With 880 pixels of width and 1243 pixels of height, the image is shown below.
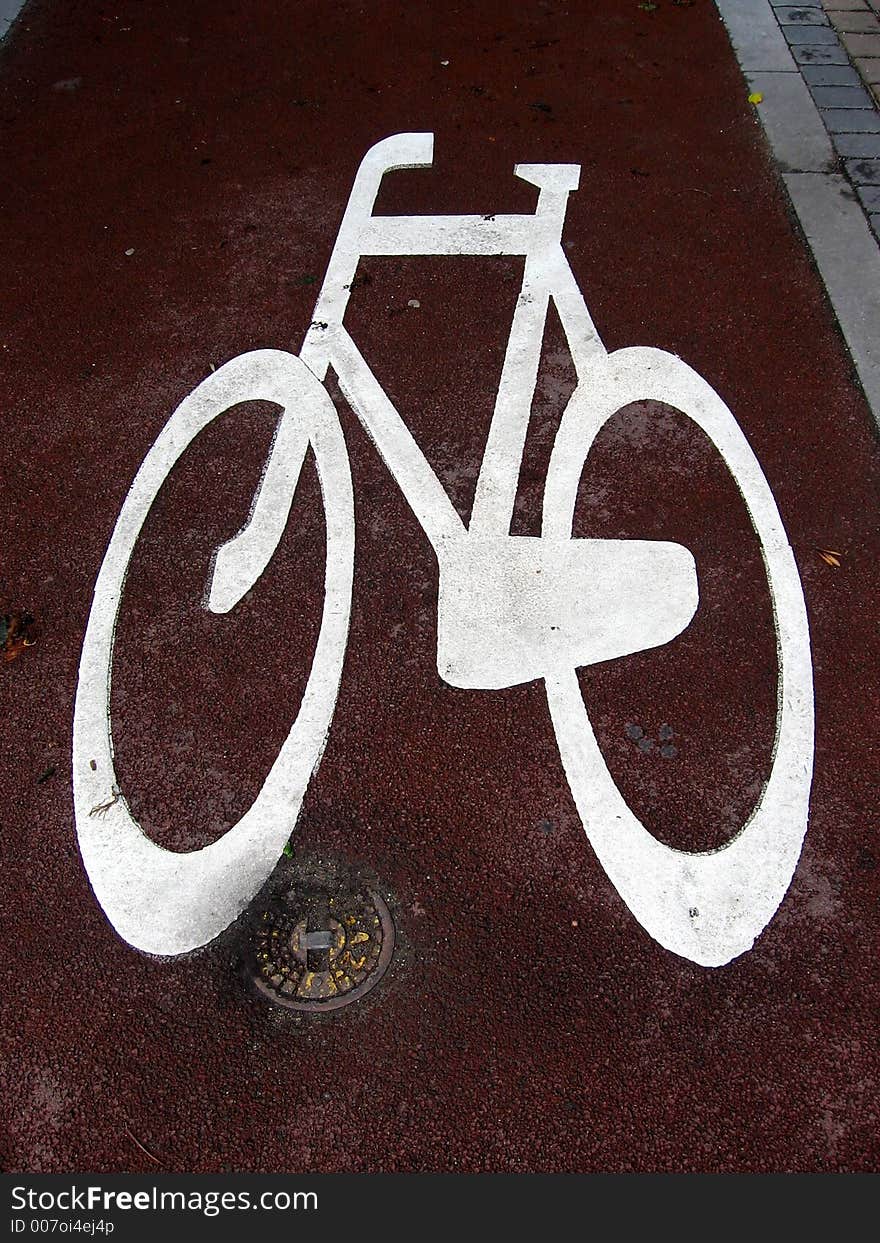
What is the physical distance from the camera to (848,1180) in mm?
2732

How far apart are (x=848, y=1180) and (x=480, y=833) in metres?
1.57

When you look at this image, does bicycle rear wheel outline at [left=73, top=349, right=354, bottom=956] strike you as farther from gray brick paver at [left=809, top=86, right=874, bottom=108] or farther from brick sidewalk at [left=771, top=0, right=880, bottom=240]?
gray brick paver at [left=809, top=86, right=874, bottom=108]

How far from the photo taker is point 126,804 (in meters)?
3.46

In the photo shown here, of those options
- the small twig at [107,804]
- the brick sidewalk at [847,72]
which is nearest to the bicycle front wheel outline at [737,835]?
the small twig at [107,804]

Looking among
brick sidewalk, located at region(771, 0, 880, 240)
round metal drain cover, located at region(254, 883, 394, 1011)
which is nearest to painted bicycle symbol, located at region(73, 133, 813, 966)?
round metal drain cover, located at region(254, 883, 394, 1011)

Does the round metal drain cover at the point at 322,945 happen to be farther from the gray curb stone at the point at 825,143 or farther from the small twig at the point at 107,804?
the gray curb stone at the point at 825,143

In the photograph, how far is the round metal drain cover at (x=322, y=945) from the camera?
3062 millimetres

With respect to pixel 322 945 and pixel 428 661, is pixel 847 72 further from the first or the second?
pixel 322 945

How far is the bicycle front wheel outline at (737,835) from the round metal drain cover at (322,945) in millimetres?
883

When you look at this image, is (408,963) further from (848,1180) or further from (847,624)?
(847,624)

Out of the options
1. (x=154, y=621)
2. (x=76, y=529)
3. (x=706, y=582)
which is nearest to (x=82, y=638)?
(x=154, y=621)

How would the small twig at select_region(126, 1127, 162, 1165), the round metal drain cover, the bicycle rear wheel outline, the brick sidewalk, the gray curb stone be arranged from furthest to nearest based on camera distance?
the brick sidewalk, the gray curb stone, the bicycle rear wheel outline, the round metal drain cover, the small twig at select_region(126, 1127, 162, 1165)

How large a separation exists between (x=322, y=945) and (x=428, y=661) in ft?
3.97

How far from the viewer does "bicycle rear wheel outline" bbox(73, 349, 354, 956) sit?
322 cm
